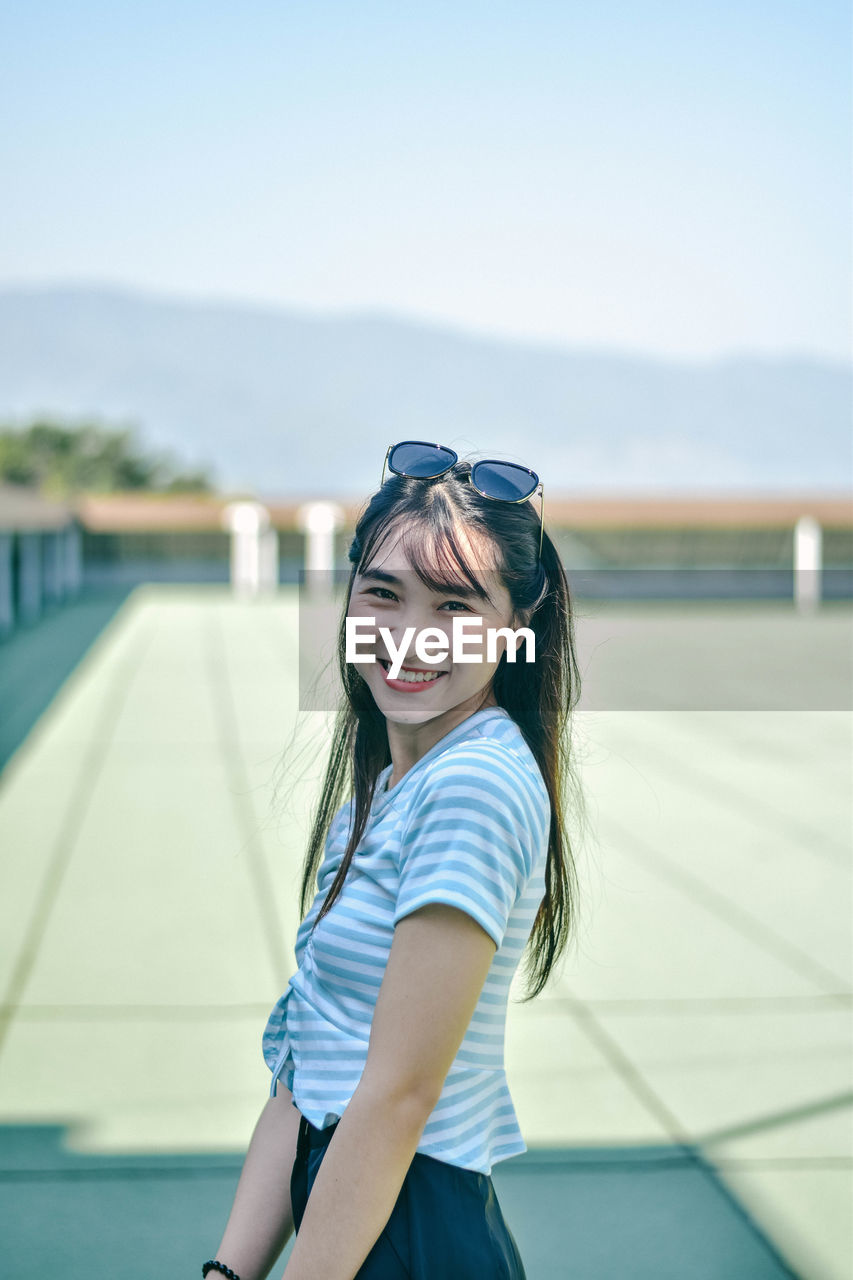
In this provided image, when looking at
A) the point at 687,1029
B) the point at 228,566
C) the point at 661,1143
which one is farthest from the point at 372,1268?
the point at 228,566

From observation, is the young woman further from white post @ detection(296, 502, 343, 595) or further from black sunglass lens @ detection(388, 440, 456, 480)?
white post @ detection(296, 502, 343, 595)

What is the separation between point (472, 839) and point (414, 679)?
27cm

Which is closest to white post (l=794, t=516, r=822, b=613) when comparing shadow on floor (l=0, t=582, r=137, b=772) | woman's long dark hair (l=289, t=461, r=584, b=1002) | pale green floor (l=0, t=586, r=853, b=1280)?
shadow on floor (l=0, t=582, r=137, b=772)

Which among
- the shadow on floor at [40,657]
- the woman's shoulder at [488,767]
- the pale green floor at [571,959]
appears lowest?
the shadow on floor at [40,657]

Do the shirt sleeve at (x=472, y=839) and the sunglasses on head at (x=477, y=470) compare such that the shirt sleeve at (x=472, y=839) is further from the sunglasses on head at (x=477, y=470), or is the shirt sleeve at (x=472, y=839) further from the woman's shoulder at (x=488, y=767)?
the sunglasses on head at (x=477, y=470)

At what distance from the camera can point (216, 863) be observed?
6.00m

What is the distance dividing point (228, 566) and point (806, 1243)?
2776 centimetres

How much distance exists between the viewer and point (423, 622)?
1474mm

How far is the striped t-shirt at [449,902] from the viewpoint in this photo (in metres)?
1.28

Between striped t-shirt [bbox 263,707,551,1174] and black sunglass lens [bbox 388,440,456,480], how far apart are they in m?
0.29

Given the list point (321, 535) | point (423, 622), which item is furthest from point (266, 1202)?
point (321, 535)

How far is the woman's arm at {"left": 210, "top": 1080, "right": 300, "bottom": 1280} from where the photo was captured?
1.61m

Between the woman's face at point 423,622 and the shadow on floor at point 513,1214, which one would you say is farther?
the shadow on floor at point 513,1214

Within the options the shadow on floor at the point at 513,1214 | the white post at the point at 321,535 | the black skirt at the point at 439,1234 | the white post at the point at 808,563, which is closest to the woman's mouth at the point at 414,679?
the black skirt at the point at 439,1234
